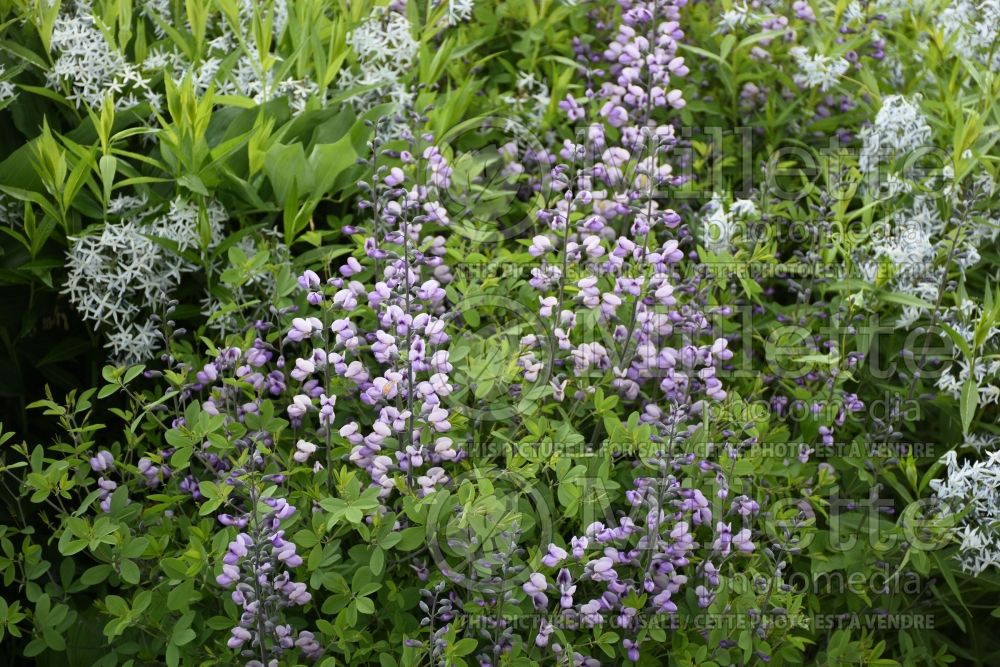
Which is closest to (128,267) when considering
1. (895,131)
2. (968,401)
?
(968,401)

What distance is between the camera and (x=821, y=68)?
3338 millimetres

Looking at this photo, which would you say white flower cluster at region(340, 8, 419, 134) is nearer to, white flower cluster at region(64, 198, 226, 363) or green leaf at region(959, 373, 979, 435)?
white flower cluster at region(64, 198, 226, 363)

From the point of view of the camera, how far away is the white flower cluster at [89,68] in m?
2.76

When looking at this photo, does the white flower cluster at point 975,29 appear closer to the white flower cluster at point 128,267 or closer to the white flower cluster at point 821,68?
the white flower cluster at point 821,68

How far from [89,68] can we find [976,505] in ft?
8.48

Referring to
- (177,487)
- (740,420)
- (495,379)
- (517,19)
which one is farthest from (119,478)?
(517,19)

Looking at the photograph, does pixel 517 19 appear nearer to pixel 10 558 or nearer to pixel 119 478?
pixel 119 478

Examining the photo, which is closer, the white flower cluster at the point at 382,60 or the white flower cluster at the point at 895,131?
the white flower cluster at the point at 895,131

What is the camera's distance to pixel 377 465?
2082 millimetres

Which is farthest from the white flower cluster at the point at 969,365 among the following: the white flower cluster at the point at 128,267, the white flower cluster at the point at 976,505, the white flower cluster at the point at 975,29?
the white flower cluster at the point at 128,267

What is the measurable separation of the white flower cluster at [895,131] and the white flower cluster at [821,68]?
0.95 ft

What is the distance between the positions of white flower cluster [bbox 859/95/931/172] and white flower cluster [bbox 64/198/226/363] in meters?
1.93

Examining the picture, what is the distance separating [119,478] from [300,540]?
784mm

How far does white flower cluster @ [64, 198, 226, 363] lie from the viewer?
8.37 feet
